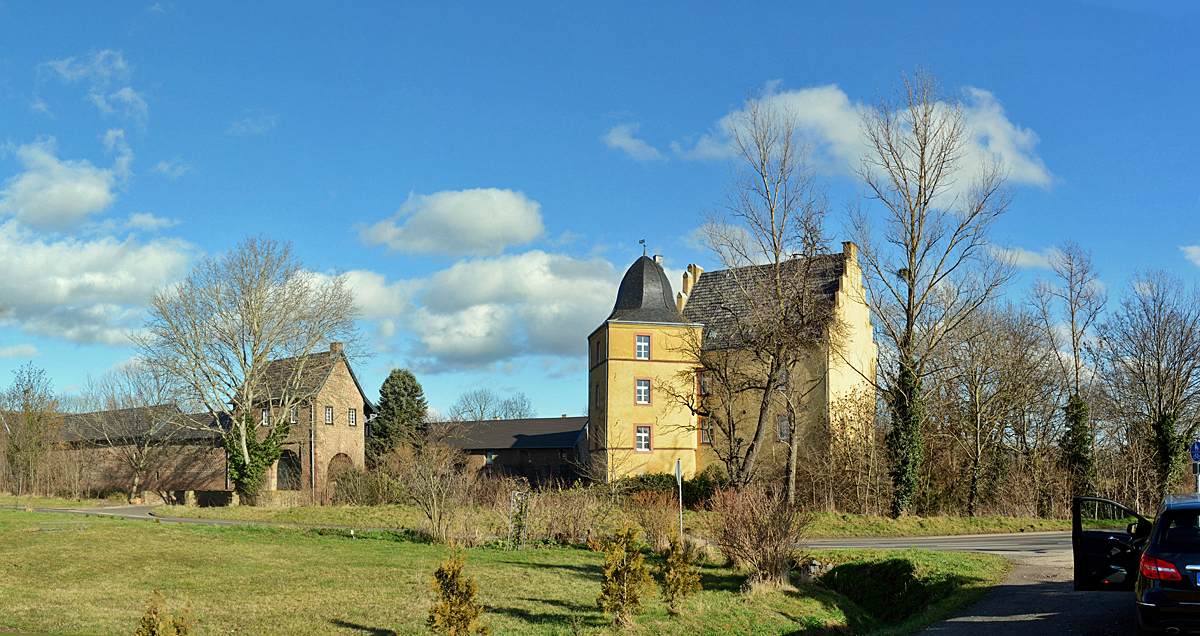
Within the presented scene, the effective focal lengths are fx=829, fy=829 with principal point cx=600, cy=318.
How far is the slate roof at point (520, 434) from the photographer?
58.6 meters

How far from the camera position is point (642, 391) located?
4269 cm

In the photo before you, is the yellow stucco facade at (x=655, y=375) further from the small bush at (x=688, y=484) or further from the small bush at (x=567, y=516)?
the small bush at (x=567, y=516)

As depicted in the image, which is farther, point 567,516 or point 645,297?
point 645,297

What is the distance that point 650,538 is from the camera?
20.3 metres

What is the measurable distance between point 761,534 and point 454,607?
24.9 feet

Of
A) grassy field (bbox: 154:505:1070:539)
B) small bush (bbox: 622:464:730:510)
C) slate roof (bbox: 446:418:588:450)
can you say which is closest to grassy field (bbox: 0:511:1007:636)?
grassy field (bbox: 154:505:1070:539)

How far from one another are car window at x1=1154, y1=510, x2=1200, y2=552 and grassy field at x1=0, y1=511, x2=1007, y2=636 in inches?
167

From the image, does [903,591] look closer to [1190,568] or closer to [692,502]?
[1190,568]

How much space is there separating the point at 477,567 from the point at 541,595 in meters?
3.69

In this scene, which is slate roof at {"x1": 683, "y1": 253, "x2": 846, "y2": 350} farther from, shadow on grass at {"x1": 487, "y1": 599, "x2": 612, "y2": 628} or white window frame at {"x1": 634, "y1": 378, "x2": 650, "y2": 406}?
shadow on grass at {"x1": 487, "y1": 599, "x2": 612, "y2": 628}

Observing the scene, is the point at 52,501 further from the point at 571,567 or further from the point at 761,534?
the point at 761,534

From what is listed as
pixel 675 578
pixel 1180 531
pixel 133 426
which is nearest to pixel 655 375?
pixel 675 578

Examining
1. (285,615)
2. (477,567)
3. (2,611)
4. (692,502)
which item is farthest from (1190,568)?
(692,502)

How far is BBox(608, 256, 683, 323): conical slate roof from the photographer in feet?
142
